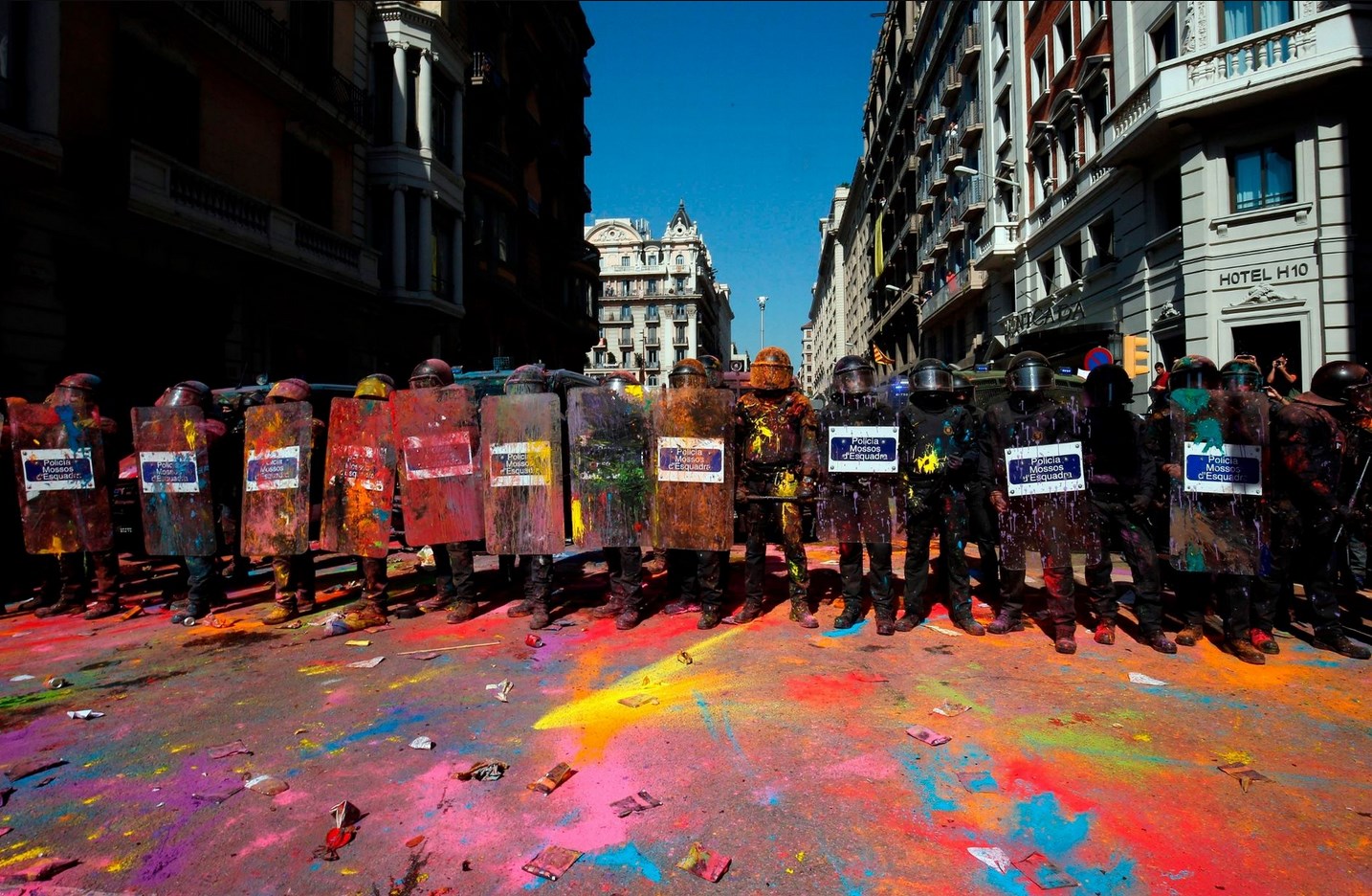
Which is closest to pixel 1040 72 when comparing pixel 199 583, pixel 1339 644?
pixel 1339 644

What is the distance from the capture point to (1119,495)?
17.1ft

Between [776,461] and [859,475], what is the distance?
0.71m

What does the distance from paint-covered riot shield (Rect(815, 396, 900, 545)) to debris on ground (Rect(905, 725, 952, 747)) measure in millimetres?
2000

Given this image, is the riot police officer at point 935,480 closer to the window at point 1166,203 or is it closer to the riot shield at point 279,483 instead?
the riot shield at point 279,483

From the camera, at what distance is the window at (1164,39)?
1561cm

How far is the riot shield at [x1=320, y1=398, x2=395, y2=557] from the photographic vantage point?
6.13 m

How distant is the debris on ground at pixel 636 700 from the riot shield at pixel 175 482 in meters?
4.66

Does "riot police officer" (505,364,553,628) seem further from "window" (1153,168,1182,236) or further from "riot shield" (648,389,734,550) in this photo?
"window" (1153,168,1182,236)

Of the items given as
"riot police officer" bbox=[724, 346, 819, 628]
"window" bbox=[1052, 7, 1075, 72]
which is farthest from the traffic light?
"window" bbox=[1052, 7, 1075, 72]

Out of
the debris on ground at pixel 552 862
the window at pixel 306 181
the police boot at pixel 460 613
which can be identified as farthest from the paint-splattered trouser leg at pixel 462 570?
the window at pixel 306 181

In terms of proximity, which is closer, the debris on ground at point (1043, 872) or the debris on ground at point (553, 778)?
the debris on ground at point (1043, 872)

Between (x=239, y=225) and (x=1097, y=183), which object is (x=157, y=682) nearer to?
(x=239, y=225)

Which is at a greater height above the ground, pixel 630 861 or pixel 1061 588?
pixel 1061 588

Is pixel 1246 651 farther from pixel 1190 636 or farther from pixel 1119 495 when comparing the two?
pixel 1119 495
